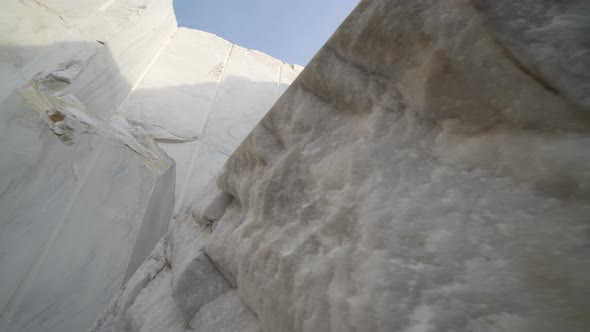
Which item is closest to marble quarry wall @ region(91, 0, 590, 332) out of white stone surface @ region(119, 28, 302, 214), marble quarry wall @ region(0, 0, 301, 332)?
marble quarry wall @ region(0, 0, 301, 332)

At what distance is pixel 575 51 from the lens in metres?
0.42

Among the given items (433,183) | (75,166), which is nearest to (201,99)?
(75,166)

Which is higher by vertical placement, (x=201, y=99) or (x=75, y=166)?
(x=201, y=99)

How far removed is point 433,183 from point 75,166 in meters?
1.79

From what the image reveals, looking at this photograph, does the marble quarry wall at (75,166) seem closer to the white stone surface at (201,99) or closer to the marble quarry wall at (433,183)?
the white stone surface at (201,99)

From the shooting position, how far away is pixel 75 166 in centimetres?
164

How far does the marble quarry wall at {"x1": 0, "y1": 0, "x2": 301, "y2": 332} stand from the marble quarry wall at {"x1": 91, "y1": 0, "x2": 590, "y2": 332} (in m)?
1.04

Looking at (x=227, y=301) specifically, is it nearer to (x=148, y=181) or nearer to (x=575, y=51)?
(x=575, y=51)

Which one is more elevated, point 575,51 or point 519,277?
point 575,51

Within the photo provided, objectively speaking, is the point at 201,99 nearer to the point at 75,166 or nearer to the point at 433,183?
the point at 75,166

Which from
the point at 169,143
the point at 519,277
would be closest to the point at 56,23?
the point at 169,143

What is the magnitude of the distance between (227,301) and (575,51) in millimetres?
963

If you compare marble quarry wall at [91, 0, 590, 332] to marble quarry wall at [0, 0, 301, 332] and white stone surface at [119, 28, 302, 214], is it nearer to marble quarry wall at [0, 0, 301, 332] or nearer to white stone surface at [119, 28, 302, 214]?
marble quarry wall at [0, 0, 301, 332]

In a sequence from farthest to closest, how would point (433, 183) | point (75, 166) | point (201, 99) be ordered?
point (201, 99)
point (75, 166)
point (433, 183)
